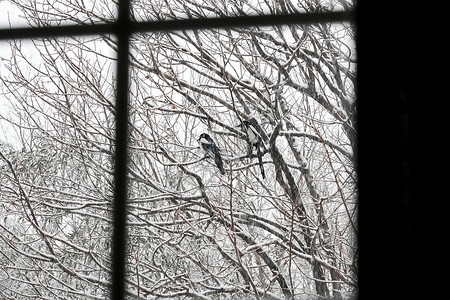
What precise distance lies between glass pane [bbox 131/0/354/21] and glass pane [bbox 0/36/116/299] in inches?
5.0

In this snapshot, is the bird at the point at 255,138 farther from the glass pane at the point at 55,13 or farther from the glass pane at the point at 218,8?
the glass pane at the point at 55,13

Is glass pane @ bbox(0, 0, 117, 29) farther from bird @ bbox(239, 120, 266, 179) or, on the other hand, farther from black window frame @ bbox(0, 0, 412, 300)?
bird @ bbox(239, 120, 266, 179)

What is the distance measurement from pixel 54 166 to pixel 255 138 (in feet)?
1.70

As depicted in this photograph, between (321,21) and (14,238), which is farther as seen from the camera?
(14,238)

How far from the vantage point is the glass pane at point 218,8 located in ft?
4.38

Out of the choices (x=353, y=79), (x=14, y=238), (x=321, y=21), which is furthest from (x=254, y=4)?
(x=14, y=238)

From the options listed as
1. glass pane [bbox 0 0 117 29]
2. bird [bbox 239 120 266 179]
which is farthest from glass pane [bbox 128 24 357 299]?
glass pane [bbox 0 0 117 29]

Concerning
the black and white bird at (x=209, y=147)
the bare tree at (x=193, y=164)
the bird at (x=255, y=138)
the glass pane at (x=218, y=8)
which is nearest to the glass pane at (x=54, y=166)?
the bare tree at (x=193, y=164)
